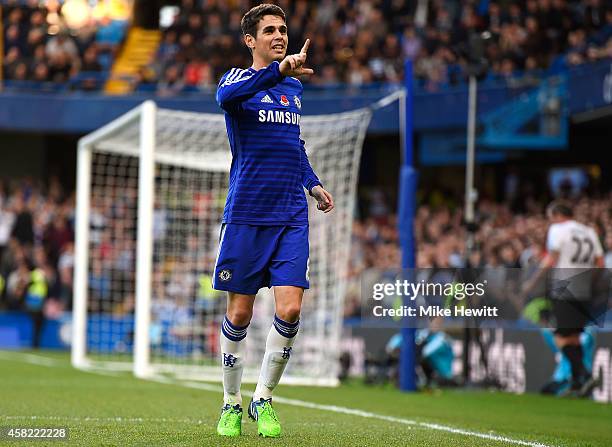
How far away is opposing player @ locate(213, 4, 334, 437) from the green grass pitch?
0.42 metres

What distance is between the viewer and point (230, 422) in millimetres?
6402

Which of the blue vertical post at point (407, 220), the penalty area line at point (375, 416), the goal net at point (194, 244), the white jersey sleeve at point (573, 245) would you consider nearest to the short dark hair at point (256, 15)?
the penalty area line at point (375, 416)

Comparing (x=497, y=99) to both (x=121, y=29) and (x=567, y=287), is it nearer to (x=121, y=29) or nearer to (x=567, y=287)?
(x=567, y=287)

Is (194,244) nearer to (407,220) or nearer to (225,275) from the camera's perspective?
(407,220)

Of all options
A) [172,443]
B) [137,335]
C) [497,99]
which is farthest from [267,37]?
[497,99]

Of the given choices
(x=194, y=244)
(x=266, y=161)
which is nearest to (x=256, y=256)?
(x=266, y=161)

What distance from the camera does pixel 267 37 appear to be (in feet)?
20.9

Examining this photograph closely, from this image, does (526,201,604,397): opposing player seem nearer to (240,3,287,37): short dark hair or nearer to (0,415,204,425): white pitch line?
(0,415,204,425): white pitch line

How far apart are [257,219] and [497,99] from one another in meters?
14.8

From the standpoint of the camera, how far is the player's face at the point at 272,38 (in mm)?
6344

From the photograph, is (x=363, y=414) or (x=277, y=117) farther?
(x=363, y=414)

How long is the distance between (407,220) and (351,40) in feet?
42.0

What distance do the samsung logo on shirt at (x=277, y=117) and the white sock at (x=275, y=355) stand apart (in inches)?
41.7

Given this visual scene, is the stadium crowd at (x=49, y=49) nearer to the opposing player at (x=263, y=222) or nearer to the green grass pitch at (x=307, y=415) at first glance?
the green grass pitch at (x=307, y=415)
